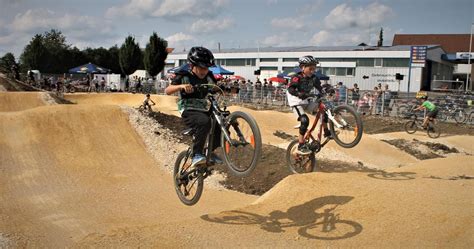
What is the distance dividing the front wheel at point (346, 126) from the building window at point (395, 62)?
51193 millimetres

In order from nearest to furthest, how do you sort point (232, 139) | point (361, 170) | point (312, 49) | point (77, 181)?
point (232, 139) < point (77, 181) < point (361, 170) < point (312, 49)

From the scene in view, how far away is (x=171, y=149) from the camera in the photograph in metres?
15.2

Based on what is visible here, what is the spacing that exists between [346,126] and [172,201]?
4841 mm

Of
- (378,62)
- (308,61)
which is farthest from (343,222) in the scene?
(378,62)

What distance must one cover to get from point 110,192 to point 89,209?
56.1 inches

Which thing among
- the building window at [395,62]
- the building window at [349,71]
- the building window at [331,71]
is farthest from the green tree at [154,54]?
the building window at [395,62]

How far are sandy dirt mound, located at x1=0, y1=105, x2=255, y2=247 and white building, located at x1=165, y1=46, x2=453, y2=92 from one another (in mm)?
34871

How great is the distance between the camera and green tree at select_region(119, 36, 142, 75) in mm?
61250

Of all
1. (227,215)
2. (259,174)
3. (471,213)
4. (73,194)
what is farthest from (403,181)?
(73,194)

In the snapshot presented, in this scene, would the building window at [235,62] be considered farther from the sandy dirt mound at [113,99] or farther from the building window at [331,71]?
the sandy dirt mound at [113,99]

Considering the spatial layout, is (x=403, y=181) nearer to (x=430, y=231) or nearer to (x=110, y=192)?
(x=430, y=231)

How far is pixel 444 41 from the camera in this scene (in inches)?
4035

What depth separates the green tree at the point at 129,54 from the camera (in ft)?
201

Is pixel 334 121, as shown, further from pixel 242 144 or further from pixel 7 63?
pixel 7 63
